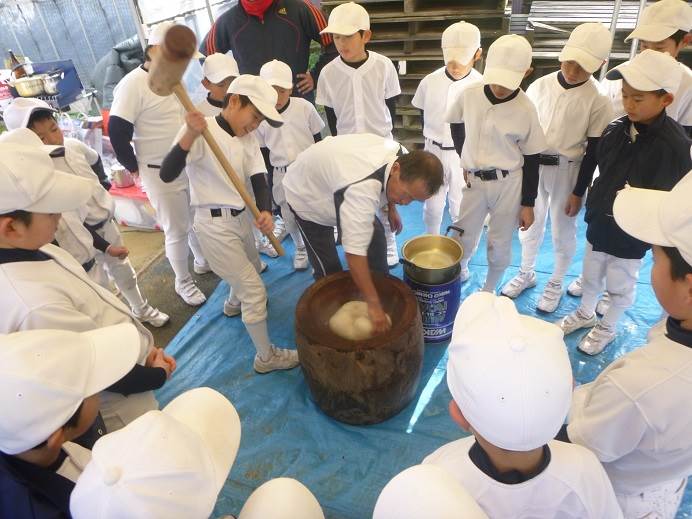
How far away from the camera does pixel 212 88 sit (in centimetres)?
297

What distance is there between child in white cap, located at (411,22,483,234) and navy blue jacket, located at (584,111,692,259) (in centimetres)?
96

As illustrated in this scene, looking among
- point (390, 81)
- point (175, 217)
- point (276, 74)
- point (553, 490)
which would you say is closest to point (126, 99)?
point (175, 217)

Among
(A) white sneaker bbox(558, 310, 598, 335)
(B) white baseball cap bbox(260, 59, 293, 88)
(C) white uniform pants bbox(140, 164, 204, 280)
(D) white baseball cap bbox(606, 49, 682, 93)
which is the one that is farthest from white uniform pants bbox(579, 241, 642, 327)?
(C) white uniform pants bbox(140, 164, 204, 280)

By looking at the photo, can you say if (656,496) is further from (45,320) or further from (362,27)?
(362,27)

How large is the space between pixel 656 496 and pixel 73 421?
1.77 m

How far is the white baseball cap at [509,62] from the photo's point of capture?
2.30 m

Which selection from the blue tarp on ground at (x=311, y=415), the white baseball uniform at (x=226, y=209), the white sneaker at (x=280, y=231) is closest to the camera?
the blue tarp on ground at (x=311, y=415)

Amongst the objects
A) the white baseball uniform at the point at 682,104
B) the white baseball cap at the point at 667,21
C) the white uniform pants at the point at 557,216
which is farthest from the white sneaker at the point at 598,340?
the white baseball cap at the point at 667,21

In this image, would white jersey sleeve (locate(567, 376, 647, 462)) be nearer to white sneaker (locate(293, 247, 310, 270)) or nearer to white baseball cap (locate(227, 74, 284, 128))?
white baseball cap (locate(227, 74, 284, 128))

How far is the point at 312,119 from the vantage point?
3.26 m

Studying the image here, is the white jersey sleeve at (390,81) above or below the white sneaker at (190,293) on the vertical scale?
above

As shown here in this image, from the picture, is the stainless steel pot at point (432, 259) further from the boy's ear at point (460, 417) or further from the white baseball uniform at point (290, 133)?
the boy's ear at point (460, 417)

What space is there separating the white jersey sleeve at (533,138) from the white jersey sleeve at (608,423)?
5.24 feet

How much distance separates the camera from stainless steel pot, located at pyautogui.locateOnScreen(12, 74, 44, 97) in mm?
4826
